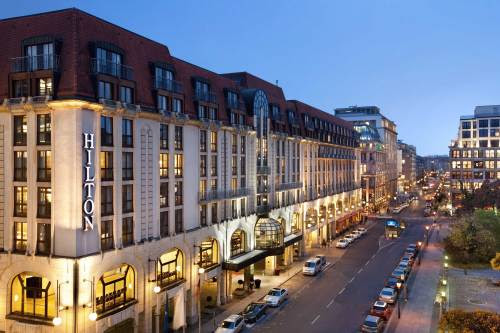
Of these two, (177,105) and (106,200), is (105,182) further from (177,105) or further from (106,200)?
(177,105)

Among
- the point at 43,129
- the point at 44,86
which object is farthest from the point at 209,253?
the point at 44,86

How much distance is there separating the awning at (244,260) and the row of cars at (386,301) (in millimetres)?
14416

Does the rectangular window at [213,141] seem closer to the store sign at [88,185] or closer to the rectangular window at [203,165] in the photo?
the rectangular window at [203,165]

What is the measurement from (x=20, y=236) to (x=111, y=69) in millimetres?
14404

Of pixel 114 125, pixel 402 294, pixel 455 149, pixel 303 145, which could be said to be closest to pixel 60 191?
pixel 114 125

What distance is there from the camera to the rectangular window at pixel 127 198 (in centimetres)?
3671

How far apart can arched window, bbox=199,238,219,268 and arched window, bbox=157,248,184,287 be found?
3.59 metres

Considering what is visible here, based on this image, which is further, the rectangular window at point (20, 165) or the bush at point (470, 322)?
the rectangular window at point (20, 165)

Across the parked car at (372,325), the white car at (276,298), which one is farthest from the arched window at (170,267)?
the parked car at (372,325)

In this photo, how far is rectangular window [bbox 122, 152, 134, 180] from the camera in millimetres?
36844

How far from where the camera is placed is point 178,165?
144ft

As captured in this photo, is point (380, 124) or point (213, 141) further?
point (380, 124)

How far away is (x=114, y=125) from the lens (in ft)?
117

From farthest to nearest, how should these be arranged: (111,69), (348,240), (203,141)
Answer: (348,240) < (203,141) < (111,69)
